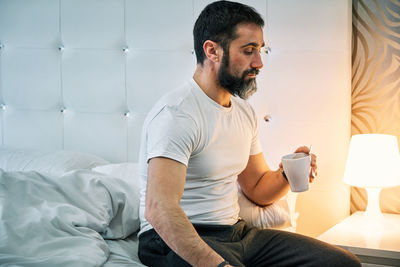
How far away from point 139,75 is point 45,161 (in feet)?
1.99

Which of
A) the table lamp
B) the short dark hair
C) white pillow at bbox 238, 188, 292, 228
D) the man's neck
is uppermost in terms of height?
the short dark hair

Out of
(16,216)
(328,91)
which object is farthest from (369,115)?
(16,216)

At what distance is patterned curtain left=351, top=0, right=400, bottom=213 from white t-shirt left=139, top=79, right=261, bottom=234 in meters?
0.79

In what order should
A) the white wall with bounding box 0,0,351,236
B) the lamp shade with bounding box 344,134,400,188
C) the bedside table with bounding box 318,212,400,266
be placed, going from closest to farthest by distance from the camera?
1. the bedside table with bounding box 318,212,400,266
2. the lamp shade with bounding box 344,134,400,188
3. the white wall with bounding box 0,0,351,236

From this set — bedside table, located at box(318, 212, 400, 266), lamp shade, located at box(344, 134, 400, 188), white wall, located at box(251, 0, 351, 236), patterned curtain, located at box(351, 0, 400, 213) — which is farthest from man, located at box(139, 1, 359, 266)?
patterned curtain, located at box(351, 0, 400, 213)

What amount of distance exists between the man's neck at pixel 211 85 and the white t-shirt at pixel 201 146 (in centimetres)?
3

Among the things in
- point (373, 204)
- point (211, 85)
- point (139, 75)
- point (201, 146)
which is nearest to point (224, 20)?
point (211, 85)

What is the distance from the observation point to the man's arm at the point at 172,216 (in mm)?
1128

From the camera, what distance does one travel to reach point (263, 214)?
167 centimetres

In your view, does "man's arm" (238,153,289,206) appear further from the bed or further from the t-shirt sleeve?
the t-shirt sleeve

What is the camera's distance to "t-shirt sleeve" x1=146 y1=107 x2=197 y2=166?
1.26 m

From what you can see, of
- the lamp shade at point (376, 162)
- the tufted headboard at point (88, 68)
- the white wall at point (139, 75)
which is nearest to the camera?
the lamp shade at point (376, 162)

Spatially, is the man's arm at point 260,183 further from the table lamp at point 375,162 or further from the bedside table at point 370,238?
the table lamp at point 375,162

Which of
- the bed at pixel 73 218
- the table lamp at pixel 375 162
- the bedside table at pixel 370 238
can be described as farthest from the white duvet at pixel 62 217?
the table lamp at pixel 375 162
